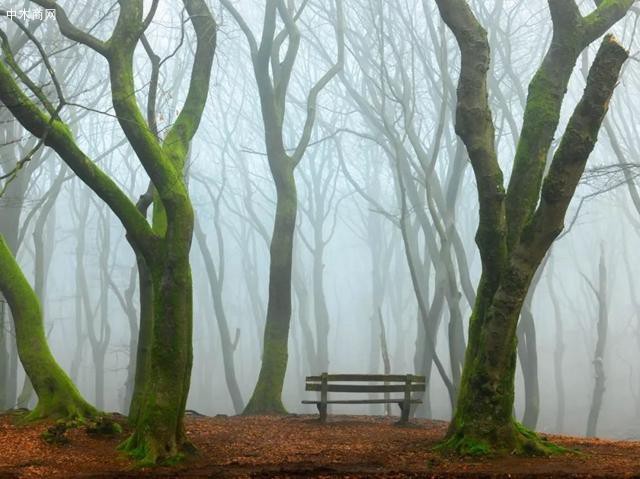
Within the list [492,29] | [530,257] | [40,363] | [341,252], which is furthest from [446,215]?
[341,252]

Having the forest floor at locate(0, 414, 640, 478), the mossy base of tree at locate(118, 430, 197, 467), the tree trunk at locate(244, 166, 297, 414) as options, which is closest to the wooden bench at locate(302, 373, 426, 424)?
the forest floor at locate(0, 414, 640, 478)

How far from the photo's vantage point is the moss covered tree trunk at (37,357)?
32.2 feet

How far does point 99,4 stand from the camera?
64.6 feet

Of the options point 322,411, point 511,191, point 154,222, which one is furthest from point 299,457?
point 511,191

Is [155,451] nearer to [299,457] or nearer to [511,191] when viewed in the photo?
[299,457]

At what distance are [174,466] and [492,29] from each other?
15110 millimetres

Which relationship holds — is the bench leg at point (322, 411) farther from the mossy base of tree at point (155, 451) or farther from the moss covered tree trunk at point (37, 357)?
the mossy base of tree at point (155, 451)

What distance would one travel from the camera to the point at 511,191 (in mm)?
8523

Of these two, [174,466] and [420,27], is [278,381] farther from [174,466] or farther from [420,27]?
[420,27]

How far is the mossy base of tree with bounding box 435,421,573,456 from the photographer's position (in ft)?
24.8

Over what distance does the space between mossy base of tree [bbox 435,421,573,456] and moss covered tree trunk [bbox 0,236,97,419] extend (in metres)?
5.41

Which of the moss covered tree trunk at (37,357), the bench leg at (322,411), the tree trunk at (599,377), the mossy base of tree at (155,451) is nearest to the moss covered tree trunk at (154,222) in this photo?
the mossy base of tree at (155,451)

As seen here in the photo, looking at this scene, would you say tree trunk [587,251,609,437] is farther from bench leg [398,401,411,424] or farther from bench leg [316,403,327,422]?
bench leg [316,403,327,422]

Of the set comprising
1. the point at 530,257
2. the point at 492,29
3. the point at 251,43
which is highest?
the point at 492,29
